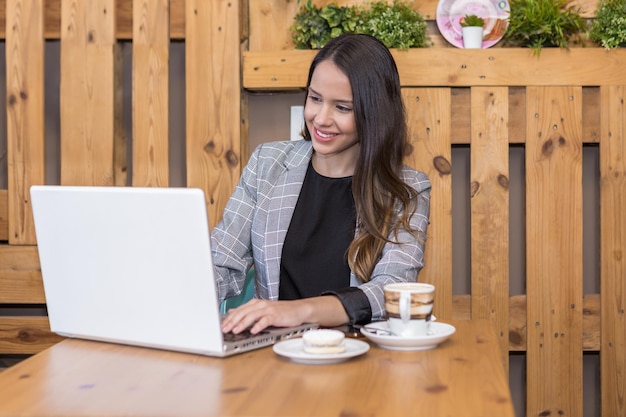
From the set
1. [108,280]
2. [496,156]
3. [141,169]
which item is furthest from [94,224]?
[496,156]

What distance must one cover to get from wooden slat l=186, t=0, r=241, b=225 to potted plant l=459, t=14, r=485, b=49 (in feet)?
2.79

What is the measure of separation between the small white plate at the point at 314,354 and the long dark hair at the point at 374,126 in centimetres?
72

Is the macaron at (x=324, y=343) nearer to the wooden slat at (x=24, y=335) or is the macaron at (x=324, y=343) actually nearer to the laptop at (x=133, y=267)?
the laptop at (x=133, y=267)

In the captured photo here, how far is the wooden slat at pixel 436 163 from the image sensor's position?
3.12m

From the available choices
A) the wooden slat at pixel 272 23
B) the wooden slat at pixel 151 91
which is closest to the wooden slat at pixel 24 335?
the wooden slat at pixel 151 91

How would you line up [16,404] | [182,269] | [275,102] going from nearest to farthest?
[16,404]
[182,269]
[275,102]

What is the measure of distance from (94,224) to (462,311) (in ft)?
6.47

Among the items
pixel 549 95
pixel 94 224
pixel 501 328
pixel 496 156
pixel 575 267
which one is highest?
pixel 549 95

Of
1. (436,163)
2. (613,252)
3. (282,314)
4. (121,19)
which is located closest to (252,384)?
(282,314)

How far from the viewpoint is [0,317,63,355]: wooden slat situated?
325 centimetres

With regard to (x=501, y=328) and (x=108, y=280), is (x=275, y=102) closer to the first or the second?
(x=501, y=328)

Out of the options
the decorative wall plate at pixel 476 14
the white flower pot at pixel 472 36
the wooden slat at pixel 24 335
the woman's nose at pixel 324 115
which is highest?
the decorative wall plate at pixel 476 14

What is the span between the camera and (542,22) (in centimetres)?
302

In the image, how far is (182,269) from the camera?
1430 millimetres
